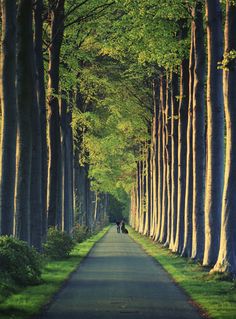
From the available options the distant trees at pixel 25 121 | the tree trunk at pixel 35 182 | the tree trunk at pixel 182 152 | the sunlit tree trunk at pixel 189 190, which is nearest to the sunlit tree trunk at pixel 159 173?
the tree trunk at pixel 182 152

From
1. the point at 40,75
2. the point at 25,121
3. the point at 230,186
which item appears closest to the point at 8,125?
the point at 25,121

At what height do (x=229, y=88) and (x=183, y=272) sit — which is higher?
(x=229, y=88)

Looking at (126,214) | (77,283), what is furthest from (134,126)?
(126,214)

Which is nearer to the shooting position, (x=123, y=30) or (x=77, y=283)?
(x=77, y=283)

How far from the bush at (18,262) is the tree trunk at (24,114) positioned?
288 centimetres

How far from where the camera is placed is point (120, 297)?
17859 millimetres

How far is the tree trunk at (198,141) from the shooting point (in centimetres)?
2986

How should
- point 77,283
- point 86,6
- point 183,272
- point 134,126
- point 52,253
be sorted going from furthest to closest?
point 134,126 → point 86,6 → point 52,253 → point 183,272 → point 77,283

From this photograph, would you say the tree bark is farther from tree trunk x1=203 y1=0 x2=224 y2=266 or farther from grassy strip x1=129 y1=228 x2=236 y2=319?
tree trunk x1=203 y1=0 x2=224 y2=266

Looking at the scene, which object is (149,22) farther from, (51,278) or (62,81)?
(51,278)

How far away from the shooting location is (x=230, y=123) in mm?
22609

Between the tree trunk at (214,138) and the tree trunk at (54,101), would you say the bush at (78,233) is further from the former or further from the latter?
the tree trunk at (214,138)

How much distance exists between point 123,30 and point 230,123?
11278 millimetres

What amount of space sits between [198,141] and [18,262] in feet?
42.5
